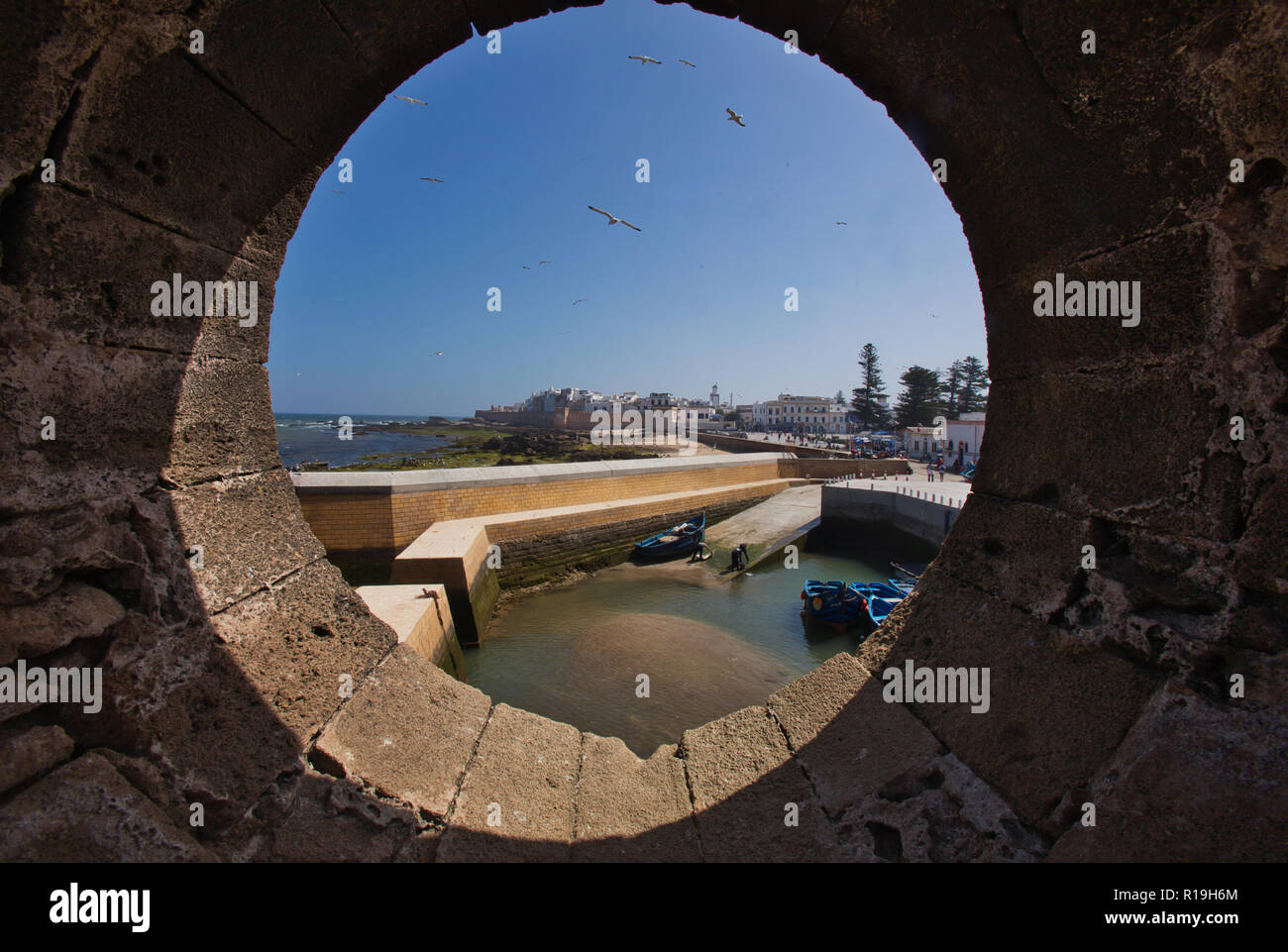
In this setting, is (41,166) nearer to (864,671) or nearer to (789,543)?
(864,671)

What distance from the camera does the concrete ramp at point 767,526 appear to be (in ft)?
55.3

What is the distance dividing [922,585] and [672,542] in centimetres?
1396

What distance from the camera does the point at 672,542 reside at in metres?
16.3

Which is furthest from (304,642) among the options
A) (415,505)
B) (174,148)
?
(415,505)

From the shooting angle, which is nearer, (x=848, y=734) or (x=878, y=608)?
(x=848, y=734)

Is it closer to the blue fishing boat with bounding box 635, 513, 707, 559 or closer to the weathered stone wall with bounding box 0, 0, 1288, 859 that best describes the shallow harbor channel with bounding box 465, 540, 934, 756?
the blue fishing boat with bounding box 635, 513, 707, 559

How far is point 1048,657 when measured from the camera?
182 cm

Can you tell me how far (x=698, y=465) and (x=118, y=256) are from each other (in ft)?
63.4

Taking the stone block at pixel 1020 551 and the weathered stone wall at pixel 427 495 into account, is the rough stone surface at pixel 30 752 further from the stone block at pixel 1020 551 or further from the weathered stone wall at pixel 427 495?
the weathered stone wall at pixel 427 495

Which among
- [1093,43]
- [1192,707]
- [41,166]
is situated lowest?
[1192,707]

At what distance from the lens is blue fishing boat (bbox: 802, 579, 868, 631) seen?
11438 millimetres

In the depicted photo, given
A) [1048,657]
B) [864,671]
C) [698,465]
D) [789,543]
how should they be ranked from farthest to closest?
[698,465], [789,543], [864,671], [1048,657]

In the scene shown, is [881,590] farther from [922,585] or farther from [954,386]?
[954,386]

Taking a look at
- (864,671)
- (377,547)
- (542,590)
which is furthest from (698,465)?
(864,671)
